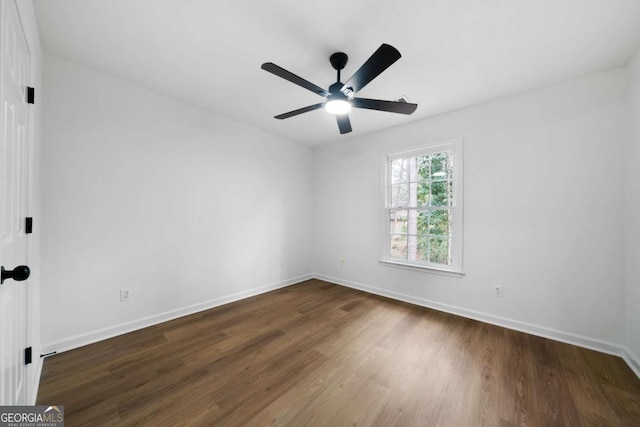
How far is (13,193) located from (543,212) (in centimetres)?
416

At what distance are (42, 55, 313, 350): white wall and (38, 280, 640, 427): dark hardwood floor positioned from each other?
1.29 ft

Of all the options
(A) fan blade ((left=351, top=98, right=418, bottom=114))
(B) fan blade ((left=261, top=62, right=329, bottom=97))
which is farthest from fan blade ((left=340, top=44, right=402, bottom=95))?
(B) fan blade ((left=261, top=62, right=329, bottom=97))

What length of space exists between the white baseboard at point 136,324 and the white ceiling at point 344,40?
102 inches

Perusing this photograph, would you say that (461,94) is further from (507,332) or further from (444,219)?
(507,332)

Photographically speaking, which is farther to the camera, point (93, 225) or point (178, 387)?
point (93, 225)

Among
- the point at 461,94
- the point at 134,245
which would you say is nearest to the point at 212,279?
the point at 134,245

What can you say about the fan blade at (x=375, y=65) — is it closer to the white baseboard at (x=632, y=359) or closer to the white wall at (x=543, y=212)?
the white wall at (x=543, y=212)

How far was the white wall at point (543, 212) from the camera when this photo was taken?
228 centimetres

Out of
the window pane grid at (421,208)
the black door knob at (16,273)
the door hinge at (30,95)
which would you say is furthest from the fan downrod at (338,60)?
the black door knob at (16,273)

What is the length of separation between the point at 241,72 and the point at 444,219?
3.05 meters

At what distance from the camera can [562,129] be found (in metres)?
2.48

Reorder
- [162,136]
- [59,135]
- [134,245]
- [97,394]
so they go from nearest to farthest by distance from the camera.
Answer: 1. [97,394]
2. [59,135]
3. [134,245]
4. [162,136]

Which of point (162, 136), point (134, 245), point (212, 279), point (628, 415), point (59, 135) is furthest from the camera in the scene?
point (212, 279)

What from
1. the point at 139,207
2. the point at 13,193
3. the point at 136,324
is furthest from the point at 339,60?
the point at 136,324
